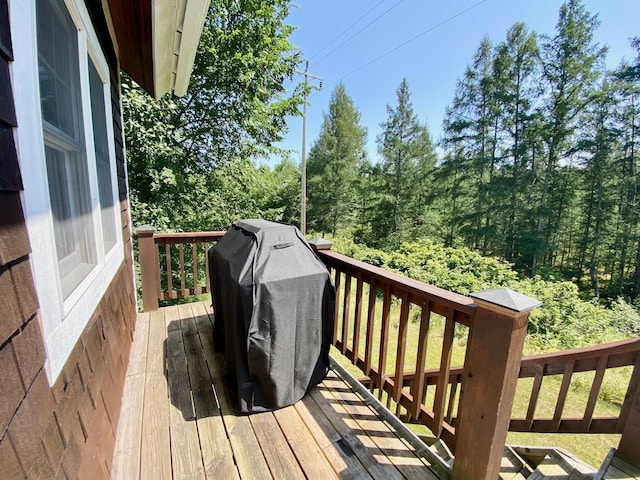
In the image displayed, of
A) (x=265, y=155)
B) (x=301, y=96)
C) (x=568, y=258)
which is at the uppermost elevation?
(x=301, y=96)

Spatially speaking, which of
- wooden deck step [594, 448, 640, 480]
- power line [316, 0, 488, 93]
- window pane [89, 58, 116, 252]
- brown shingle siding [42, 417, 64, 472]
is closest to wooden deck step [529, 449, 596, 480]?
wooden deck step [594, 448, 640, 480]

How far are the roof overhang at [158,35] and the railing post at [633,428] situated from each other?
11.2ft

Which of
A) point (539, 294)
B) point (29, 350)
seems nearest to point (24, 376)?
point (29, 350)

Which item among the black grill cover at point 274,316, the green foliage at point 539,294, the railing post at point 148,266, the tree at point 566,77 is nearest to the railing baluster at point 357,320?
the black grill cover at point 274,316

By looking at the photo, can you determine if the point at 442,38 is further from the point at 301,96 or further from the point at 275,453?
the point at 275,453

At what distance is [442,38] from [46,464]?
1491cm

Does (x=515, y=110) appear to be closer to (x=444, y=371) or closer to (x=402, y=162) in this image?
(x=402, y=162)

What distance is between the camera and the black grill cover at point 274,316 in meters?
1.76

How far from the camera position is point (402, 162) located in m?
18.3

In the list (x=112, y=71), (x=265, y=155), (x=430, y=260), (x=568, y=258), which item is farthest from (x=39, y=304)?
(x=568, y=258)

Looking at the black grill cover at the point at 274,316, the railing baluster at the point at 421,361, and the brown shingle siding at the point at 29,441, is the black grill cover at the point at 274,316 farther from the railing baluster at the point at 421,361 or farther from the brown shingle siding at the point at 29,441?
the brown shingle siding at the point at 29,441

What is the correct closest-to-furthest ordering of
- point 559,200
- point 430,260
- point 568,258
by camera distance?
1. point 430,260
2. point 559,200
3. point 568,258

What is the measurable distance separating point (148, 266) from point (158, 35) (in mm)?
2291

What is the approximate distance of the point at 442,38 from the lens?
1161 centimetres
